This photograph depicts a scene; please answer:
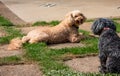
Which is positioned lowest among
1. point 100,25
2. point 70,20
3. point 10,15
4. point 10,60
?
point 10,15

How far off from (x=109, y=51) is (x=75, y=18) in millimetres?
2992

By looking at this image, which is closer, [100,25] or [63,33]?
[100,25]

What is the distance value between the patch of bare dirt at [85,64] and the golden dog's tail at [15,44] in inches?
65.6

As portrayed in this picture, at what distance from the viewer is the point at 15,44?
31.2 feet

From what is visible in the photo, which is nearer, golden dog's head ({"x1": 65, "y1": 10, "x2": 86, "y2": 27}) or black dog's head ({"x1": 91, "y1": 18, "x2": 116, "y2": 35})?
black dog's head ({"x1": 91, "y1": 18, "x2": 116, "y2": 35})

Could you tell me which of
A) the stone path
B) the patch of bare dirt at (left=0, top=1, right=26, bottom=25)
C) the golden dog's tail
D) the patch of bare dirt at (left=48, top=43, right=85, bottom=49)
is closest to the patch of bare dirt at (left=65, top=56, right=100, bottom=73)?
the patch of bare dirt at (left=48, top=43, right=85, bottom=49)

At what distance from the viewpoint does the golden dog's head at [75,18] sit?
965cm

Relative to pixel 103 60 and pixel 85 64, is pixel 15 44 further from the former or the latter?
pixel 103 60

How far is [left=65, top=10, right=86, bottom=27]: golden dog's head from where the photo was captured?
965 centimetres

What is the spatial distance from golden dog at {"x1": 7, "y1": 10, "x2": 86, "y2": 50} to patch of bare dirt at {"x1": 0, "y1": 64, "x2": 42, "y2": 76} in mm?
1780

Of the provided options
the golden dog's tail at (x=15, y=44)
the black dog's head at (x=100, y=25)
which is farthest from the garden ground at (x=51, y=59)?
the black dog's head at (x=100, y=25)

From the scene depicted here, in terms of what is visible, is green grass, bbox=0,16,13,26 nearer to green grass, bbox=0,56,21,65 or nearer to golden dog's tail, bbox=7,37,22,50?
golden dog's tail, bbox=7,37,22,50

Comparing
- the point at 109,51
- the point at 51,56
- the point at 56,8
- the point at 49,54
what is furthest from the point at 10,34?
the point at 56,8

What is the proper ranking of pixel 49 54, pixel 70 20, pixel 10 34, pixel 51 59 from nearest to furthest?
pixel 51 59
pixel 49 54
pixel 70 20
pixel 10 34
